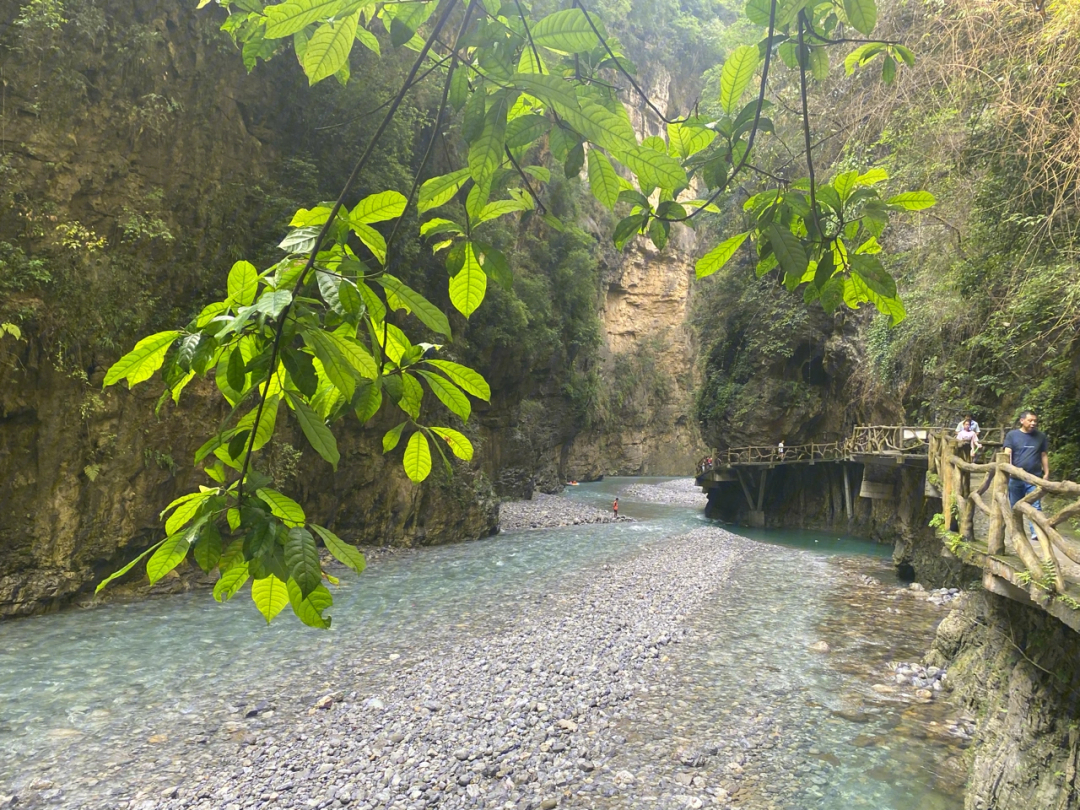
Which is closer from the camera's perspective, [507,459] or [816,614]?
[816,614]

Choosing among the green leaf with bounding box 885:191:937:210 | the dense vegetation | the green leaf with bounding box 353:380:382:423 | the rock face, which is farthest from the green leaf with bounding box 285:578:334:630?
the dense vegetation

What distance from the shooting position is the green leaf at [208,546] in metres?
0.87

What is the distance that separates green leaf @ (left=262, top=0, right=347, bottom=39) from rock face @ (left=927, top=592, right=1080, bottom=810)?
504 cm

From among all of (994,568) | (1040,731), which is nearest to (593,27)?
(1040,731)

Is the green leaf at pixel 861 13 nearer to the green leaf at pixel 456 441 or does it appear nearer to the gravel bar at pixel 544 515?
the green leaf at pixel 456 441

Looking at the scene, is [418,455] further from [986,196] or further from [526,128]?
[986,196]

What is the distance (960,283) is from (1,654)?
14385 millimetres

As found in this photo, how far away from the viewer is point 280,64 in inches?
523

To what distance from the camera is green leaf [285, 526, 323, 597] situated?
34.7 inches

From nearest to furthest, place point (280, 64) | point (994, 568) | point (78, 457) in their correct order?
point (994, 568) < point (78, 457) < point (280, 64)

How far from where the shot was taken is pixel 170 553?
36.2 inches

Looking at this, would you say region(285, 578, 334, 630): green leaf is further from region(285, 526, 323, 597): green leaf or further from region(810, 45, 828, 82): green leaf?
region(810, 45, 828, 82): green leaf

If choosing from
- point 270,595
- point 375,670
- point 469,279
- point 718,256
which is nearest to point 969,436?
point 375,670

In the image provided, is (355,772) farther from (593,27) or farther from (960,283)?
(960,283)
